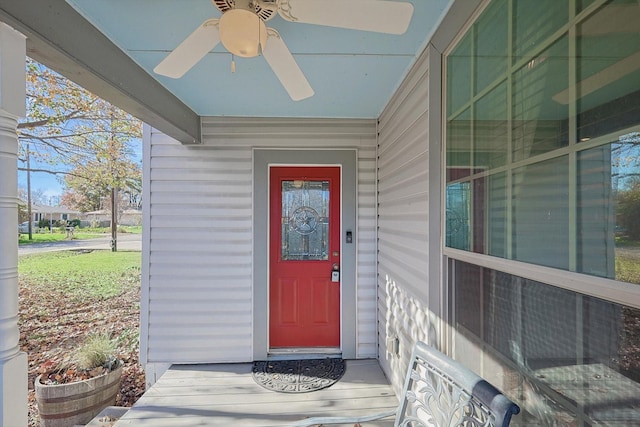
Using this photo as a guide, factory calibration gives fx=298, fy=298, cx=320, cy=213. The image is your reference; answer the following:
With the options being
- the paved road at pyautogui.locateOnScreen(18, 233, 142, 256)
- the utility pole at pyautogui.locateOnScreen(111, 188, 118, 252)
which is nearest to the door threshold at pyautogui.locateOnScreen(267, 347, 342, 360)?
the paved road at pyautogui.locateOnScreen(18, 233, 142, 256)

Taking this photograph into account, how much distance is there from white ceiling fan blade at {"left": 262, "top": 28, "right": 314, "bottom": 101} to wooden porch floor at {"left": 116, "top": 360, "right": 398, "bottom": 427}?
7.40 feet

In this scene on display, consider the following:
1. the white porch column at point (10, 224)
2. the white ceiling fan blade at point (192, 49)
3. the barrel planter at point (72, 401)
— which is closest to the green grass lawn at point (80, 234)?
the barrel planter at point (72, 401)

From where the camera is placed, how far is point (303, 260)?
3137 mm

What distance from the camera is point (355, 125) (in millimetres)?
3137

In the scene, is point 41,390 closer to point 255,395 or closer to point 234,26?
point 255,395

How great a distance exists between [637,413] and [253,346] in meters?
2.87

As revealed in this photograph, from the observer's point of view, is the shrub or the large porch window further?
the shrub

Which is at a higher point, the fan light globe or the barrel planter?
the fan light globe

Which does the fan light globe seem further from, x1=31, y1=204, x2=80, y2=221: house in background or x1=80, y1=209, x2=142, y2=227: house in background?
x1=31, y1=204, x2=80, y2=221: house in background

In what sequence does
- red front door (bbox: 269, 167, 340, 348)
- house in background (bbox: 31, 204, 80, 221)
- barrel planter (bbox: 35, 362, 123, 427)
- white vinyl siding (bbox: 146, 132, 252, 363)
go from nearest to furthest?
barrel planter (bbox: 35, 362, 123, 427), white vinyl siding (bbox: 146, 132, 252, 363), red front door (bbox: 269, 167, 340, 348), house in background (bbox: 31, 204, 80, 221)

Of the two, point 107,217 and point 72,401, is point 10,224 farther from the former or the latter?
point 107,217

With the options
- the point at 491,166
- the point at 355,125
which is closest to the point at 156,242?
the point at 355,125

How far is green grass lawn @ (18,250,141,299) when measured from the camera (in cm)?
564

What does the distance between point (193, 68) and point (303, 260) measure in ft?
A: 6.47
